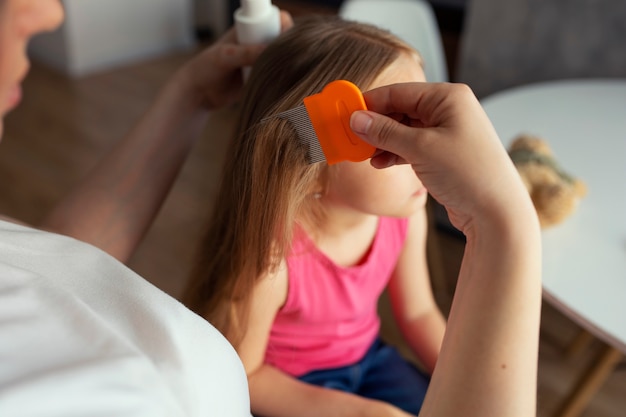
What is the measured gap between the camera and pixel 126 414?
414mm

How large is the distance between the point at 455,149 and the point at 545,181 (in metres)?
0.55

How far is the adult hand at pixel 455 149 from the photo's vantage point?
53cm

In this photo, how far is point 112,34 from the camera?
355cm

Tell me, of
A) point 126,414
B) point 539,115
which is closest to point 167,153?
point 126,414

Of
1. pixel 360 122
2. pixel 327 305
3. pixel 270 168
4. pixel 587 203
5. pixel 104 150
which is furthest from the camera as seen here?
pixel 104 150

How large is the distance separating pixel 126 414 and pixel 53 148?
8.41 feet

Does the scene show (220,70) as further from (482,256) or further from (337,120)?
(482,256)

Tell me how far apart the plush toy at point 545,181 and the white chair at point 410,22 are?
533 millimetres

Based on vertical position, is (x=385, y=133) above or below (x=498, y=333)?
above

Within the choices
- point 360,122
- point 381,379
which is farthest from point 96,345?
point 381,379

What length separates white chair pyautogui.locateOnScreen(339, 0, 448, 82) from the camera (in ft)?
4.99

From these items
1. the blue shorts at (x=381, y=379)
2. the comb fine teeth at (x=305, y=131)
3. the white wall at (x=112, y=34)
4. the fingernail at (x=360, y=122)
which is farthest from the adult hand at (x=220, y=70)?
the white wall at (x=112, y=34)

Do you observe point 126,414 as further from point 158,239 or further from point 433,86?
point 158,239

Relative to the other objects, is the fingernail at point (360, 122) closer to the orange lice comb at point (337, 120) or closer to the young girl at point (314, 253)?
the orange lice comb at point (337, 120)
